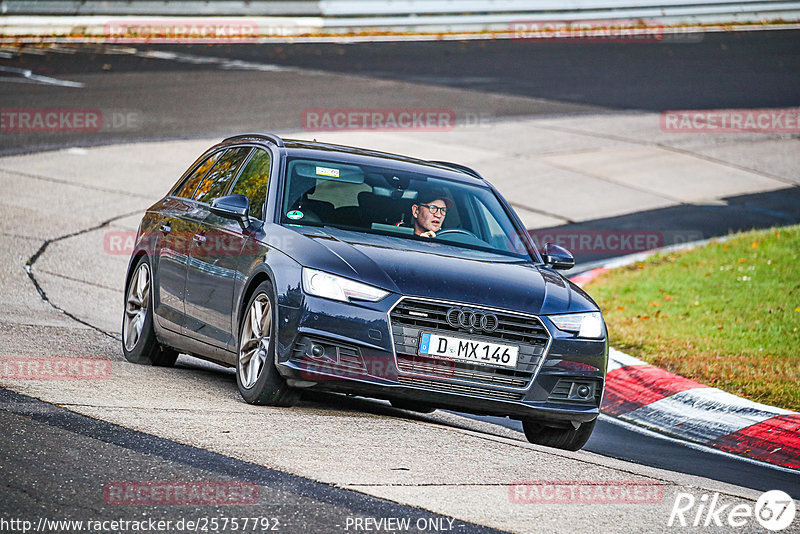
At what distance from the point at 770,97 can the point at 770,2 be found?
36.6ft

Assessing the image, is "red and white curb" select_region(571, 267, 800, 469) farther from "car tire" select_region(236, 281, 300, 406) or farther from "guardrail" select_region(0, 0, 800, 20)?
"guardrail" select_region(0, 0, 800, 20)

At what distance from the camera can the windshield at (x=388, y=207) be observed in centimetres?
785

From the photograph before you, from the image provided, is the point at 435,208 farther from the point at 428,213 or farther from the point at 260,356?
the point at 260,356

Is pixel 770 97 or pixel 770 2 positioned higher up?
pixel 770 2

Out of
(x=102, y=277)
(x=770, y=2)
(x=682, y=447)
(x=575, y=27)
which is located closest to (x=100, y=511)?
(x=682, y=447)

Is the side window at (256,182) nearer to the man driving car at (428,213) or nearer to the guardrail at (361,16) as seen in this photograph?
the man driving car at (428,213)

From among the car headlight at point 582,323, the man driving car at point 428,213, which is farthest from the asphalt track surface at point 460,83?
the man driving car at point 428,213

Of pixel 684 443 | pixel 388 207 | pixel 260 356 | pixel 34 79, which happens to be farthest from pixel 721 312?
pixel 34 79

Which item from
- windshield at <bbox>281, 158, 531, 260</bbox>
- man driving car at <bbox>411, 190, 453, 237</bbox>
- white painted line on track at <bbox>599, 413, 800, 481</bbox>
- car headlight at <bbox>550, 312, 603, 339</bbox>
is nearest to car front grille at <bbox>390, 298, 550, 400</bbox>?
car headlight at <bbox>550, 312, 603, 339</bbox>

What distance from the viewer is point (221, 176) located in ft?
28.9

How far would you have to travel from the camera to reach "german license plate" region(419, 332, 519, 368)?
685 cm

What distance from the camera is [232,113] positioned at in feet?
73.4

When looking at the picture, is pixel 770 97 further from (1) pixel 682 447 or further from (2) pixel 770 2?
(1) pixel 682 447

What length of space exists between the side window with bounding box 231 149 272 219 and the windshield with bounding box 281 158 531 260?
19 centimetres
